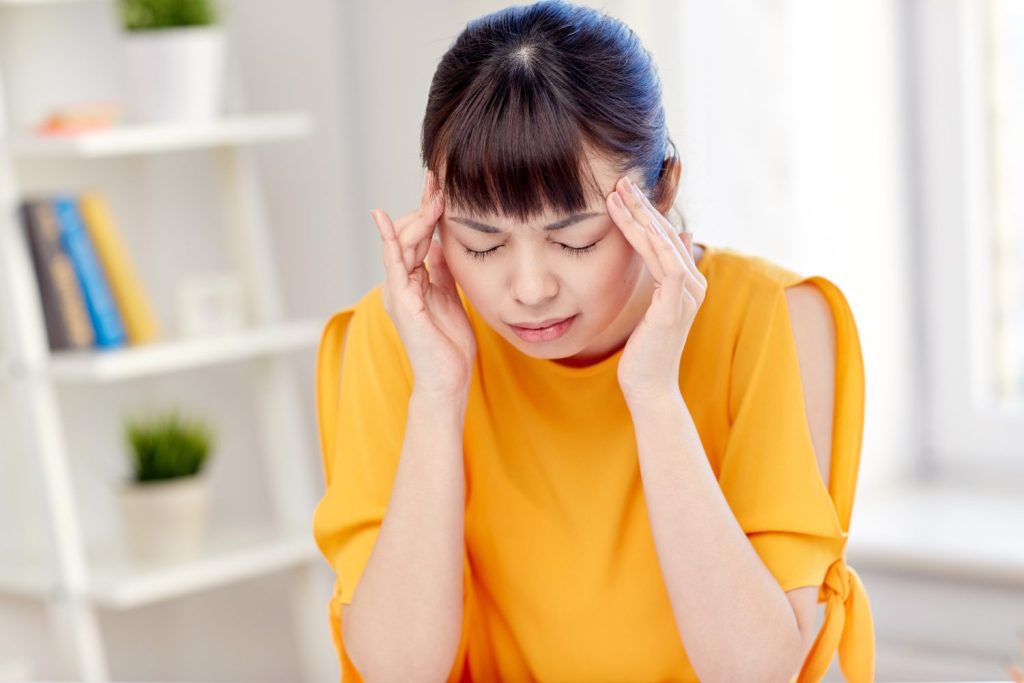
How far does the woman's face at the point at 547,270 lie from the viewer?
121 centimetres

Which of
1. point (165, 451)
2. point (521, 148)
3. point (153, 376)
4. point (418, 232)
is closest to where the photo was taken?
point (521, 148)

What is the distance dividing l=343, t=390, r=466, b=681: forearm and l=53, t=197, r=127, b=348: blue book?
1170 mm

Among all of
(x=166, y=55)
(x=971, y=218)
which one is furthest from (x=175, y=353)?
(x=971, y=218)

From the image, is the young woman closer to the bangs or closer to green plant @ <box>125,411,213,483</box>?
the bangs

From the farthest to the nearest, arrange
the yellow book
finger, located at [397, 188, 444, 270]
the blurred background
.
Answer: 1. the yellow book
2. the blurred background
3. finger, located at [397, 188, 444, 270]

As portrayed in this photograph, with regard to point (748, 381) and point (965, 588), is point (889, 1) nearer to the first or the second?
point (965, 588)

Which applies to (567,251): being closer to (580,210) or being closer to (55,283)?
(580,210)

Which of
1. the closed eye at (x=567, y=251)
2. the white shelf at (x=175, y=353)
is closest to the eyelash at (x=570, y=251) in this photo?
the closed eye at (x=567, y=251)

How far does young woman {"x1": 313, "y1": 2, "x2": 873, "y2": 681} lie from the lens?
3.99 ft

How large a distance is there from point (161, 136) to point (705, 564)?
1.44 metres

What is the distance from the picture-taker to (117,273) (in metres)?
2.37

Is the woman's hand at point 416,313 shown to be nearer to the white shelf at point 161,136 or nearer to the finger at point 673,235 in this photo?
the finger at point 673,235

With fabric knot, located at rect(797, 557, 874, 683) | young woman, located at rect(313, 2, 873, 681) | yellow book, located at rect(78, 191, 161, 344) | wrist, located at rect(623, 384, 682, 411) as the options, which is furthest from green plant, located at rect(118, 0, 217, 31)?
fabric knot, located at rect(797, 557, 874, 683)

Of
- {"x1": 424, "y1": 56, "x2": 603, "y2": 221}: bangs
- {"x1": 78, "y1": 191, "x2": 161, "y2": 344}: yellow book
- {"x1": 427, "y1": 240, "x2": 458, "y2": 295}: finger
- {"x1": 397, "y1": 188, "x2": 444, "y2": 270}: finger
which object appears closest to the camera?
{"x1": 424, "y1": 56, "x2": 603, "y2": 221}: bangs
